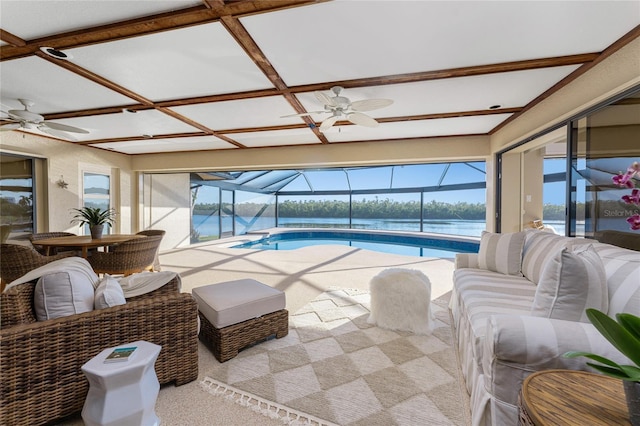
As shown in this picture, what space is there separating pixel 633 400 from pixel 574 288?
2.36 ft

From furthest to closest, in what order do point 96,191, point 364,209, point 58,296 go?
point 364,209 < point 96,191 < point 58,296

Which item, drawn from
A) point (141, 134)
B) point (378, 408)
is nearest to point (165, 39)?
point (378, 408)

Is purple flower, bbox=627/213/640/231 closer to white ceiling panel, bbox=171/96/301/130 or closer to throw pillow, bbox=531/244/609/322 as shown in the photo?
throw pillow, bbox=531/244/609/322

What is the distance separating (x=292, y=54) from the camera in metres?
2.21

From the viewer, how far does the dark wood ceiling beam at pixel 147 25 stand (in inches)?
65.9

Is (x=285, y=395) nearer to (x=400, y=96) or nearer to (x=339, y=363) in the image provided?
(x=339, y=363)

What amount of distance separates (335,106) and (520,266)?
2385mm

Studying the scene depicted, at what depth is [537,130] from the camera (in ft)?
10.8

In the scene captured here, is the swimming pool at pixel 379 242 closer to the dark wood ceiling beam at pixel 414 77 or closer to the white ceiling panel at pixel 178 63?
the dark wood ceiling beam at pixel 414 77

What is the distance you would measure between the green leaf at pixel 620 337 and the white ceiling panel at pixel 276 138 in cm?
413

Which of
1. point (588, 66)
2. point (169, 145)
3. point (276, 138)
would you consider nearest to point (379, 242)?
point (276, 138)

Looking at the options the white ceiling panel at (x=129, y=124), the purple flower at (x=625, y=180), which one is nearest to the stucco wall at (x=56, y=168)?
the white ceiling panel at (x=129, y=124)

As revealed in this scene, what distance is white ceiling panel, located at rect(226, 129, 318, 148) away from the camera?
15.1 ft

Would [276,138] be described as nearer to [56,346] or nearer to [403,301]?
[403,301]
